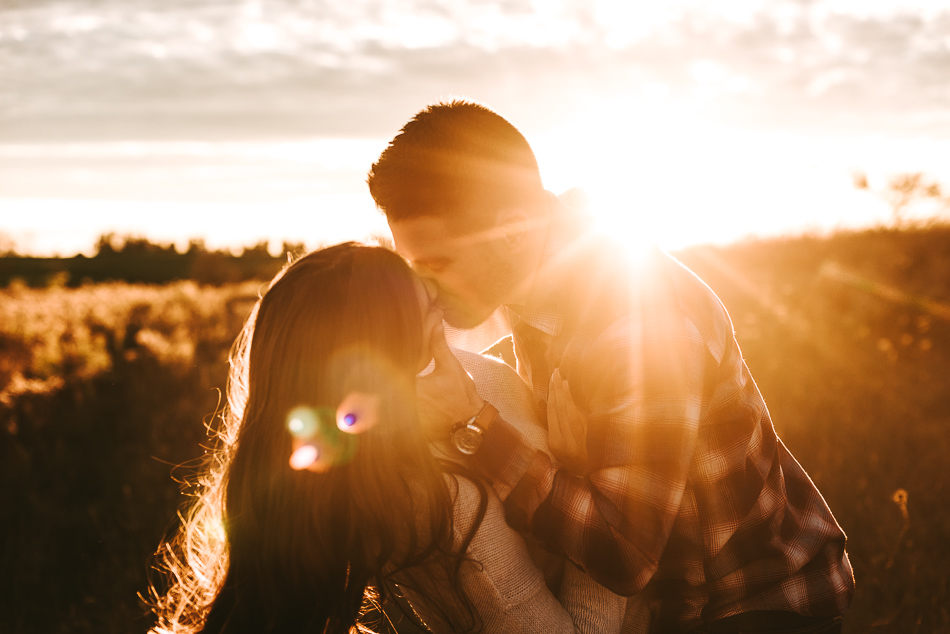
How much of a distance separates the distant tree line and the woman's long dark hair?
2942cm

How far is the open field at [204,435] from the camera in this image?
3.46 metres

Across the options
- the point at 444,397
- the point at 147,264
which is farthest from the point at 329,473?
the point at 147,264

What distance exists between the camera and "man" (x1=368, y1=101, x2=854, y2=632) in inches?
65.3

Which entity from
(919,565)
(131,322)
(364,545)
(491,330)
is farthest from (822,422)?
(131,322)

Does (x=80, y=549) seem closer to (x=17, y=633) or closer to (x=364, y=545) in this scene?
(x=17, y=633)

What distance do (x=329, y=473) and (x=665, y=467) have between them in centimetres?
99

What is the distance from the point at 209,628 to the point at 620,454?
1.39 meters

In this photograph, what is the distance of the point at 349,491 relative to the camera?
5.51ft

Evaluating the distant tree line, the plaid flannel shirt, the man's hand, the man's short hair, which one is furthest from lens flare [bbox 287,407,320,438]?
the distant tree line

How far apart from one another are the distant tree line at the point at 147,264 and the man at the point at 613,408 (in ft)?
94.9

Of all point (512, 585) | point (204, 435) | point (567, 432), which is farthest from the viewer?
point (204, 435)

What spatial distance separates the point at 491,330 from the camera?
2.76 m

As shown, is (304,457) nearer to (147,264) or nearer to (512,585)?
(512,585)

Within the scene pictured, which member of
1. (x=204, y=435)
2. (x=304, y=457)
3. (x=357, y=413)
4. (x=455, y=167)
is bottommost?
(x=204, y=435)
